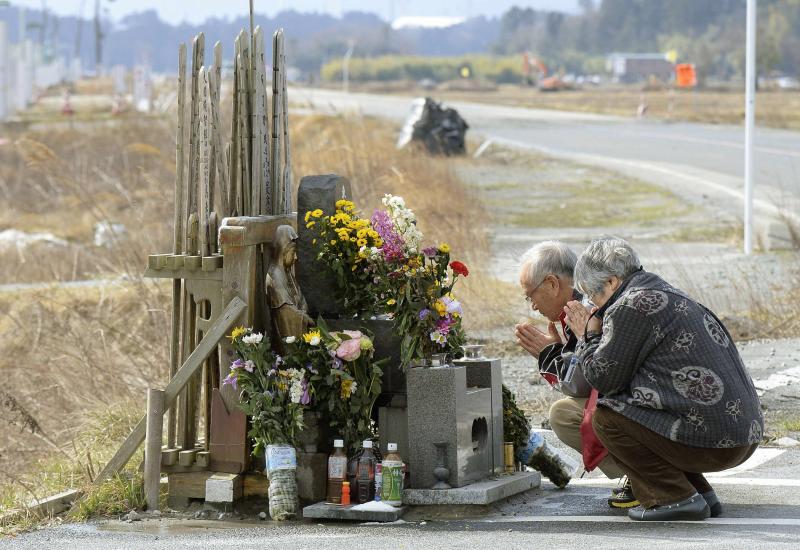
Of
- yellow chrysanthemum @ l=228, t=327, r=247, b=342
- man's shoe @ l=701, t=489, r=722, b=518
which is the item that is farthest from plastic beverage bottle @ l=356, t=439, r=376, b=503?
man's shoe @ l=701, t=489, r=722, b=518

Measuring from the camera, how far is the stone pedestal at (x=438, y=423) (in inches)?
286

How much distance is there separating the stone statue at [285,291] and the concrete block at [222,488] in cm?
73

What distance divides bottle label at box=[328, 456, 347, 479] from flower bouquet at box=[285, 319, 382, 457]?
6.6 inches

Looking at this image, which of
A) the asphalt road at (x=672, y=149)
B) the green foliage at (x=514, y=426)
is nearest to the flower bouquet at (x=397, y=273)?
the green foliage at (x=514, y=426)

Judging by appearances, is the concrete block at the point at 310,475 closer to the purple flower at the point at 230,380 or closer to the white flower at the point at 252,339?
the purple flower at the point at 230,380

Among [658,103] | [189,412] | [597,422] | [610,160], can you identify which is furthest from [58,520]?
[658,103]

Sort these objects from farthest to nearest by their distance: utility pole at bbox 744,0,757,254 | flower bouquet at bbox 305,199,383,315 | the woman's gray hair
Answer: utility pole at bbox 744,0,757,254, flower bouquet at bbox 305,199,383,315, the woman's gray hair

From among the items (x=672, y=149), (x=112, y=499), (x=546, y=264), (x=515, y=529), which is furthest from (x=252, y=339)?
(x=672, y=149)

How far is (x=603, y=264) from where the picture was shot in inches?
262

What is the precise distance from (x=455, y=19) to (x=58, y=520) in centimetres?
2334

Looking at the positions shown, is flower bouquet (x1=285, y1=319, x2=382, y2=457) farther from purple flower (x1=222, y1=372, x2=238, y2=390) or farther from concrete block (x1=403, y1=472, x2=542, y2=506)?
concrete block (x1=403, y1=472, x2=542, y2=506)

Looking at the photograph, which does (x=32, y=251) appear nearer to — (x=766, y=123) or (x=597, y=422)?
(x=597, y=422)

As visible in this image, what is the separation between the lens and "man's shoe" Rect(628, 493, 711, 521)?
22.1 ft

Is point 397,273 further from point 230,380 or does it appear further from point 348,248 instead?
point 230,380
